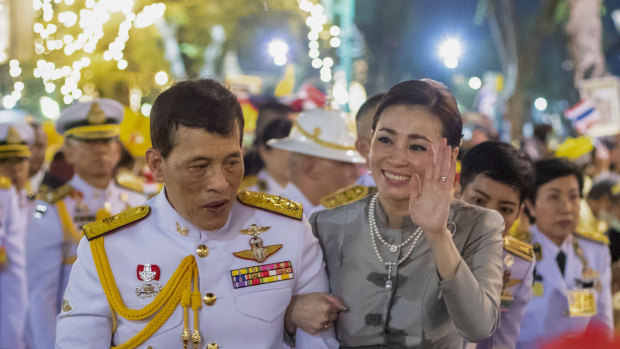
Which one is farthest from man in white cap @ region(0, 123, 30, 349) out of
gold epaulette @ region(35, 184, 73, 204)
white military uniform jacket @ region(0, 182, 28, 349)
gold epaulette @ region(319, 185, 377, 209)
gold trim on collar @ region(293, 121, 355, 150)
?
gold epaulette @ region(319, 185, 377, 209)

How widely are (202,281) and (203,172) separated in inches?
17.9

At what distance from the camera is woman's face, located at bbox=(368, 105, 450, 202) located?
11.0ft

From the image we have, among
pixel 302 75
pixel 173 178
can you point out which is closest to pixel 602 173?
pixel 173 178

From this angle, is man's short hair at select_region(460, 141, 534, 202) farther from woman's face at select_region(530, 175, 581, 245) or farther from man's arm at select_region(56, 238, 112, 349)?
man's arm at select_region(56, 238, 112, 349)

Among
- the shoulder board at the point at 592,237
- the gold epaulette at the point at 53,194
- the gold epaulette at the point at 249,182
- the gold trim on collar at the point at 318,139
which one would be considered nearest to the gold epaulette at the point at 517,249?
the shoulder board at the point at 592,237

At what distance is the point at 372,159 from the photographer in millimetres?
3449

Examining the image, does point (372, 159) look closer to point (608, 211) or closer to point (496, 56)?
point (608, 211)

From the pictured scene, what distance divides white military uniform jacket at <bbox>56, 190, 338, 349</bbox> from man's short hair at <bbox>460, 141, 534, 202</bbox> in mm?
1562

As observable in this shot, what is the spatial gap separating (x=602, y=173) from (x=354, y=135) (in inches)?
288

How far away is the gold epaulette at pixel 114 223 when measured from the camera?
10.2 feet

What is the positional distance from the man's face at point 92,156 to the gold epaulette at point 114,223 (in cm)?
342

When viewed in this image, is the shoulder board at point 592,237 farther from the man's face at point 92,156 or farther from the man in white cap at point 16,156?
the man in white cap at point 16,156

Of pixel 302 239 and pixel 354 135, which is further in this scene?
pixel 354 135

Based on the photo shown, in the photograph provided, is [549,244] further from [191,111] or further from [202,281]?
[191,111]
